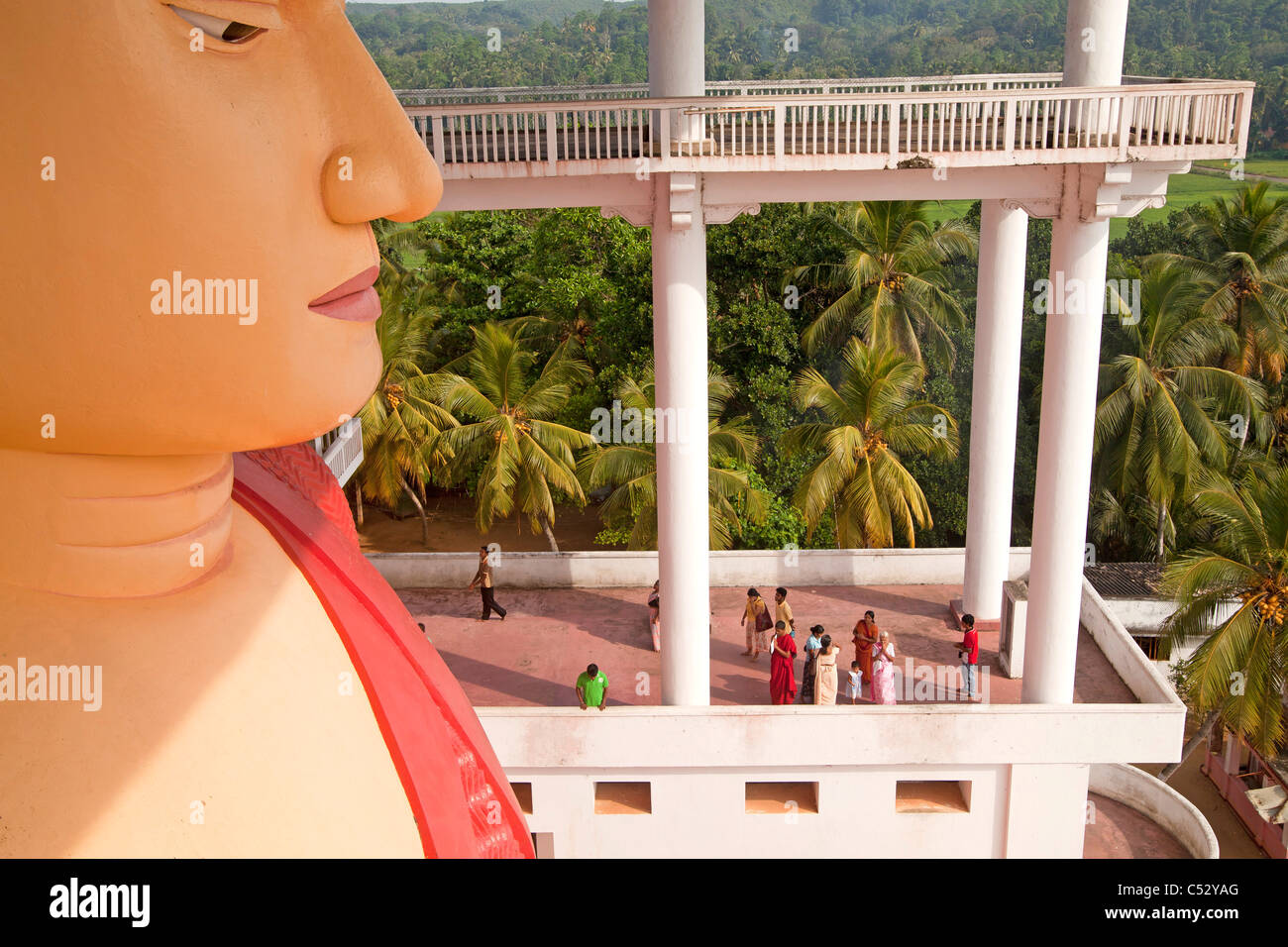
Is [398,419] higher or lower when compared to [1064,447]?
lower

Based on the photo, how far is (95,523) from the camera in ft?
10.8

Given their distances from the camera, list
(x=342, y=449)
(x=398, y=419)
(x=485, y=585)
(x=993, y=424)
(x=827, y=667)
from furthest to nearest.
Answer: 1. (x=398, y=419)
2. (x=993, y=424)
3. (x=485, y=585)
4. (x=342, y=449)
5. (x=827, y=667)

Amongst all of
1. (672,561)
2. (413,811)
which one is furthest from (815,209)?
(413,811)

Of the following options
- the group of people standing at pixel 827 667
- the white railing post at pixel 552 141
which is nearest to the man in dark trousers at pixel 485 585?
the group of people standing at pixel 827 667

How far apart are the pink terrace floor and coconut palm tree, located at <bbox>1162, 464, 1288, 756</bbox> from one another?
114 centimetres

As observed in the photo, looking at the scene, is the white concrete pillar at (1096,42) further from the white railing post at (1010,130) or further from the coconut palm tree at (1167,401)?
the coconut palm tree at (1167,401)

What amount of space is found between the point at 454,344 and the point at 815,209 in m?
8.65

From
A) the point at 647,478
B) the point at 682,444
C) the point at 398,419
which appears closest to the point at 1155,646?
the point at 647,478

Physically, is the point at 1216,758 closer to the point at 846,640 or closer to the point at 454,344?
the point at 846,640

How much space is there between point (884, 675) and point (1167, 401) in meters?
10.4

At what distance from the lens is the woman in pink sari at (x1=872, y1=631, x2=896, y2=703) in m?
14.2

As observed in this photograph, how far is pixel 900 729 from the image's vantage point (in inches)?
530

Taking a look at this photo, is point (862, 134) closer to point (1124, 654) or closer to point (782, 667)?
point (782, 667)

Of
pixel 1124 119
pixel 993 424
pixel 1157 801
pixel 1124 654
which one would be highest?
pixel 1124 119
